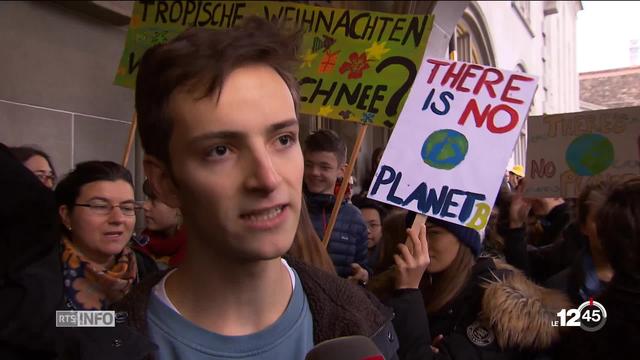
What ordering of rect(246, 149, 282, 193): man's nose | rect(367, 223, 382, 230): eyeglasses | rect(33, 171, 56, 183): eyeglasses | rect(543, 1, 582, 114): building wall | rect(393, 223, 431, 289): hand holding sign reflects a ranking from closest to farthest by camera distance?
rect(246, 149, 282, 193): man's nose
rect(393, 223, 431, 289): hand holding sign
rect(33, 171, 56, 183): eyeglasses
rect(367, 223, 382, 230): eyeglasses
rect(543, 1, 582, 114): building wall

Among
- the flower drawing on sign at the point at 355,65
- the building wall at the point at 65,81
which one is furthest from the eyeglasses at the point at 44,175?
the flower drawing on sign at the point at 355,65

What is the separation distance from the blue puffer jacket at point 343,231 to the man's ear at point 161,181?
7.33ft

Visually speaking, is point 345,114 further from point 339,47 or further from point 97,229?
point 97,229

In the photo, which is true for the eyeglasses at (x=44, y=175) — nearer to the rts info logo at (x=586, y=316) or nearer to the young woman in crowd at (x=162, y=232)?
the young woman in crowd at (x=162, y=232)

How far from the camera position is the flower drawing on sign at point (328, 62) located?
344cm

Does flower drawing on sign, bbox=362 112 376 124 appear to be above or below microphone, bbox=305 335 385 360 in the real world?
above

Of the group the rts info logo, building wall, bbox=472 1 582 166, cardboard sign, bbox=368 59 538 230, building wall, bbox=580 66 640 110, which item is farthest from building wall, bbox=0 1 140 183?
building wall, bbox=472 1 582 166

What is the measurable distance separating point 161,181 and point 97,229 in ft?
4.33

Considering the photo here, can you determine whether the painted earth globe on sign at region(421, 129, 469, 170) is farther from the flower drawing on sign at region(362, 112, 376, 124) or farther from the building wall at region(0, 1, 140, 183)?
the building wall at region(0, 1, 140, 183)

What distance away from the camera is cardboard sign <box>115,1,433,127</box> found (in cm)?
320

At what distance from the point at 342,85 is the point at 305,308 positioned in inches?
89.1

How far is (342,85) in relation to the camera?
3.35 meters

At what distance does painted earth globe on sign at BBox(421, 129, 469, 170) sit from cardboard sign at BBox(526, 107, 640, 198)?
889 mm

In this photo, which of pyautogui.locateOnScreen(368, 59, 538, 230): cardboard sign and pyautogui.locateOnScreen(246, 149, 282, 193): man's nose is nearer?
pyautogui.locateOnScreen(246, 149, 282, 193): man's nose
